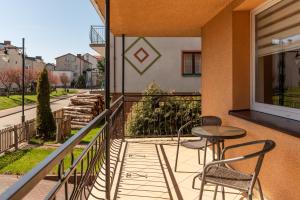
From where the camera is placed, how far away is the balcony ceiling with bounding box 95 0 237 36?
4.02 meters

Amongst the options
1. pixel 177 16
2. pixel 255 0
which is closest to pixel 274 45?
pixel 255 0

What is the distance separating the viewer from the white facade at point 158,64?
44.0 feet

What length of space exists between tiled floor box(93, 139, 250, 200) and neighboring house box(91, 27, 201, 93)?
800cm

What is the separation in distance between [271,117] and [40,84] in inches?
A: 434

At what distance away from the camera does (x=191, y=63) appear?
14164mm

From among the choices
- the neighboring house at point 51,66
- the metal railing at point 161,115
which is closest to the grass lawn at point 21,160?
the metal railing at point 161,115

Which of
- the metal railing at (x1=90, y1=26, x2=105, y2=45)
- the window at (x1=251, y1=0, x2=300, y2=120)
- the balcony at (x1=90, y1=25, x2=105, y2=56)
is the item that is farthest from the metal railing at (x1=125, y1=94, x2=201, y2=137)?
the metal railing at (x1=90, y1=26, x2=105, y2=45)

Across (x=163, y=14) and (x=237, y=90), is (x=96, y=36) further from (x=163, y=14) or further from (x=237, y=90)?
(x=237, y=90)

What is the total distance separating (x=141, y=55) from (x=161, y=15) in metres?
9.01

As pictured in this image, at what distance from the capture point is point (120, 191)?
343cm

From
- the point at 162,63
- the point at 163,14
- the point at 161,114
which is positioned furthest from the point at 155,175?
the point at 162,63

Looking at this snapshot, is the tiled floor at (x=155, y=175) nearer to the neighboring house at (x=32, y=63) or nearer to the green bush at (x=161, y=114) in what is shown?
the green bush at (x=161, y=114)

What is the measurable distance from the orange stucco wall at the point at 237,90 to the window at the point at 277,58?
0.14m

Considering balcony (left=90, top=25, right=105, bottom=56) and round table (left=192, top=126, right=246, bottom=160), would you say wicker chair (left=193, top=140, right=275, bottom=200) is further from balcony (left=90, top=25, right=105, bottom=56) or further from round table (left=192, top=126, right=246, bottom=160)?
balcony (left=90, top=25, right=105, bottom=56)
